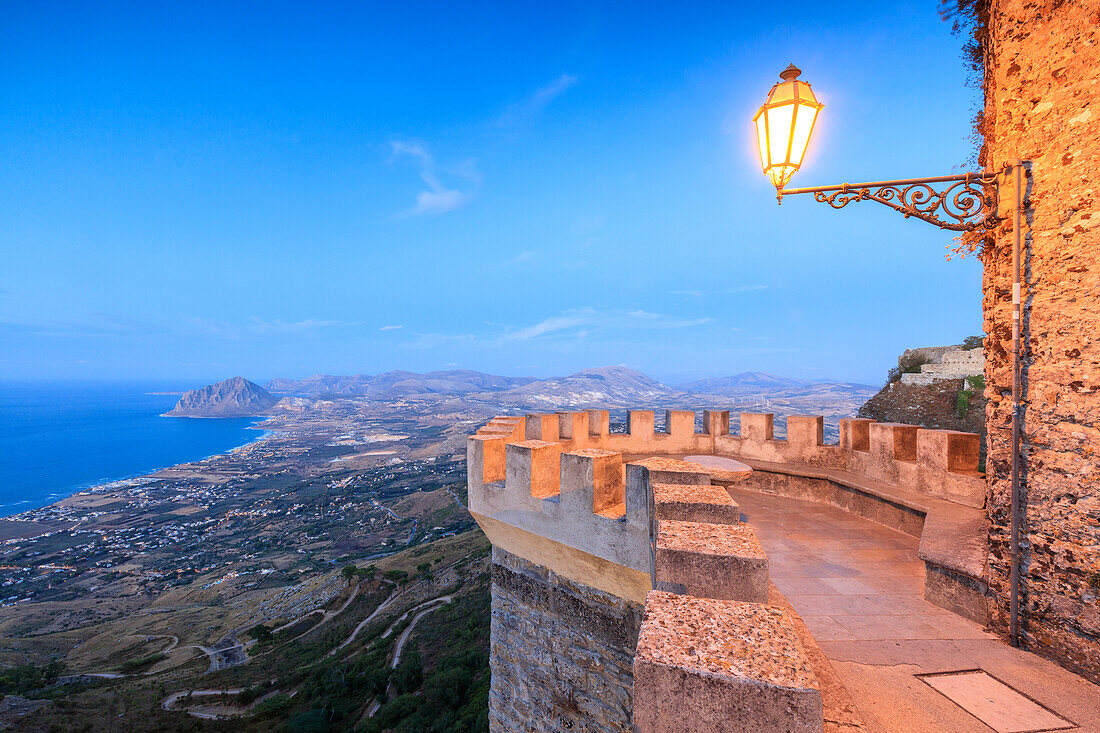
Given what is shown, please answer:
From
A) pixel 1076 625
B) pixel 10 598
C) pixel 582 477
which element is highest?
pixel 582 477

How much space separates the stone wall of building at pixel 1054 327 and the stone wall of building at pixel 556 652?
3.05 metres

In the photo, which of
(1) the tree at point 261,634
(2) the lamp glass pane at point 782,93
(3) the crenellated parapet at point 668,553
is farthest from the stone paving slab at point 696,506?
(1) the tree at point 261,634

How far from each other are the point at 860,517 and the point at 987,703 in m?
4.33

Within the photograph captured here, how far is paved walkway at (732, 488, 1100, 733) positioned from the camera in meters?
2.43

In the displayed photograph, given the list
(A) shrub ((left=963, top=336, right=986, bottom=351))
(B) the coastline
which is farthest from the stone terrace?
(B) the coastline

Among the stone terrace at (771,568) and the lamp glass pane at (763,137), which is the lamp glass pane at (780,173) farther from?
the stone terrace at (771,568)

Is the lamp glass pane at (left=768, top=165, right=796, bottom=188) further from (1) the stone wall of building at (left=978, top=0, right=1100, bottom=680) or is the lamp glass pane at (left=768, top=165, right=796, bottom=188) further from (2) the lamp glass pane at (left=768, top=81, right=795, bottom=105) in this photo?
(1) the stone wall of building at (left=978, top=0, right=1100, bottom=680)

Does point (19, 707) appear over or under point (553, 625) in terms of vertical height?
under

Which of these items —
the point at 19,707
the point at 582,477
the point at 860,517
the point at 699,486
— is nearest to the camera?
the point at 699,486

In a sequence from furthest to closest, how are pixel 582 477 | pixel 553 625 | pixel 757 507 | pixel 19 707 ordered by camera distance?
pixel 19 707 → pixel 757 507 → pixel 553 625 → pixel 582 477

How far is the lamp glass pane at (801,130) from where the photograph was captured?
4293 mm

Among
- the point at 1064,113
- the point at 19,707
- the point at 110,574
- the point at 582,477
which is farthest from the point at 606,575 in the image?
the point at 110,574

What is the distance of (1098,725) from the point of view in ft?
7.89

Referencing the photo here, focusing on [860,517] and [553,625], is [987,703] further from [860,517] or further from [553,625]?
[860,517]
